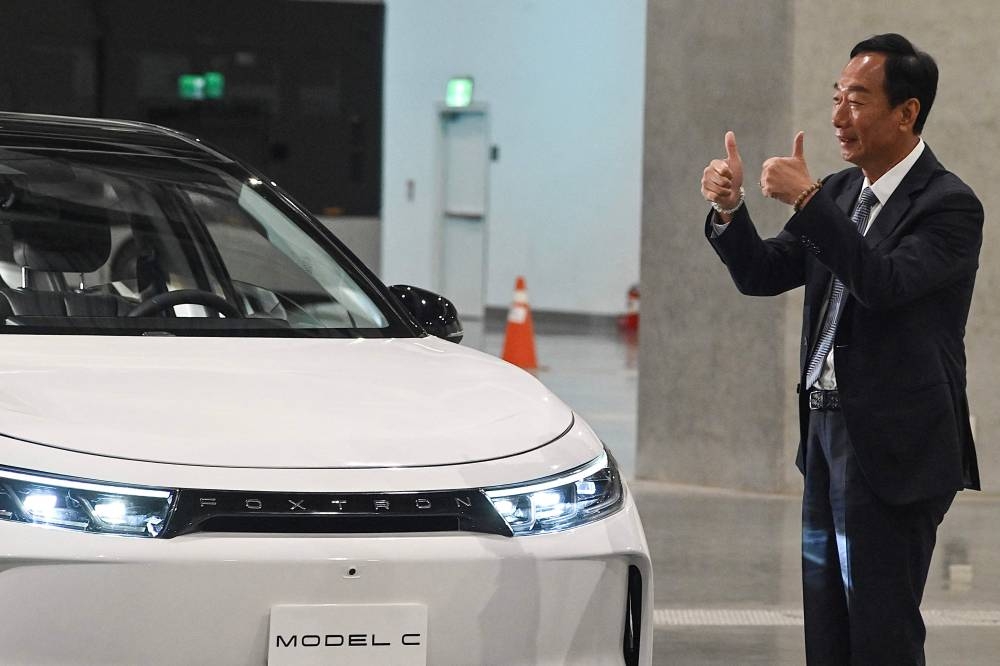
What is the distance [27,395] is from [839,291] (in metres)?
1.50

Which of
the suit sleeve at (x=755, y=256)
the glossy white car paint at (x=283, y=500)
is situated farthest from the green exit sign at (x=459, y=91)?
the glossy white car paint at (x=283, y=500)

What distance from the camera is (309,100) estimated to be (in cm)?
1176

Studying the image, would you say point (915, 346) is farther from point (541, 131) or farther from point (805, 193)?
point (541, 131)

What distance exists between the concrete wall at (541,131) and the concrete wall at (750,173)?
28.9ft

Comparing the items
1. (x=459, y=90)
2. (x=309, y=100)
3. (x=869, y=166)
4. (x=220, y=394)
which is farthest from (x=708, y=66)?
(x=459, y=90)

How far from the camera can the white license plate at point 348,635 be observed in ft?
7.22

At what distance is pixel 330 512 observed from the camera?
7.34 ft

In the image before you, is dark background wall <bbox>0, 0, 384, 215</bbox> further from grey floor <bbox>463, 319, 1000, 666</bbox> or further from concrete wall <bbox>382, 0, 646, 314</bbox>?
grey floor <bbox>463, 319, 1000, 666</bbox>

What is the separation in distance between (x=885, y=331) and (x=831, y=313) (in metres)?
0.15

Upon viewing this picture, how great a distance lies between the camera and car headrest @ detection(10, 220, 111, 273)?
3.23 meters

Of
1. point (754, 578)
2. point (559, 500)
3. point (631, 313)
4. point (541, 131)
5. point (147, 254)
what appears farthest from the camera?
point (541, 131)

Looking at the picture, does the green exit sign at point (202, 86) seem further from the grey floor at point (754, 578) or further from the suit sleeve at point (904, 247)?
the suit sleeve at point (904, 247)

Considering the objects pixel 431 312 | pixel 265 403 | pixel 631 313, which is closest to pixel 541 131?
pixel 631 313

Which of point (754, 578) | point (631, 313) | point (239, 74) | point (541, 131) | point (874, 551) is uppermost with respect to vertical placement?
point (239, 74)
